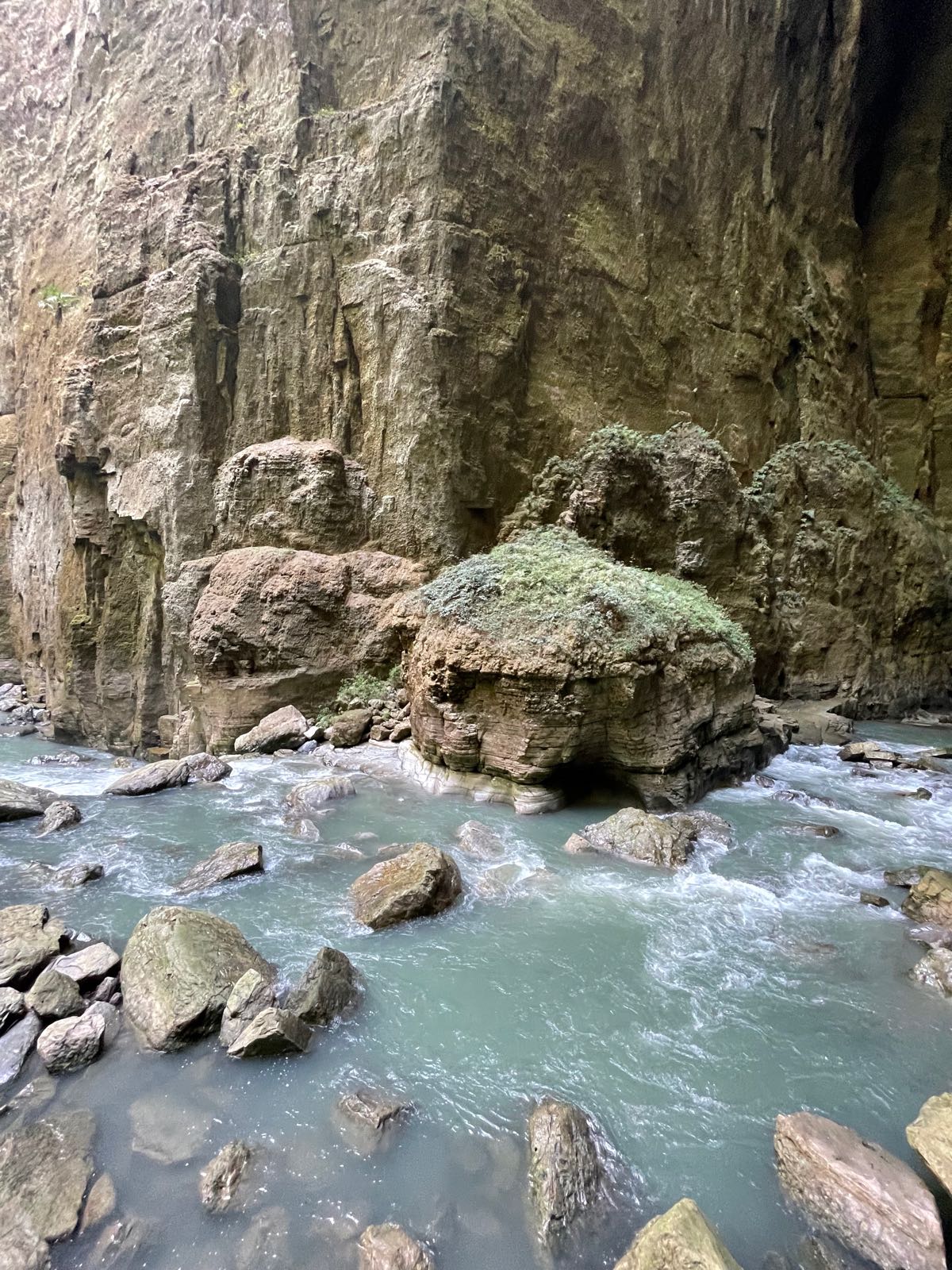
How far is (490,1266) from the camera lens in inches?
96.1

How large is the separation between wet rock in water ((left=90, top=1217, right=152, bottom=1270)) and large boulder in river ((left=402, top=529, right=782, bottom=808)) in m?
5.24

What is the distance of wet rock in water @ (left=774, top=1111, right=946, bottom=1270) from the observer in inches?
94.2

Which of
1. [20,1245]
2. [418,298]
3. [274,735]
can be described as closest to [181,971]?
[20,1245]

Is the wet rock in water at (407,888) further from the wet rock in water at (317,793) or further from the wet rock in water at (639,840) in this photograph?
the wet rock in water at (317,793)

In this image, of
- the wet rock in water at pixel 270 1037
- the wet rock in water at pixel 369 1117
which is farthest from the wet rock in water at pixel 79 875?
the wet rock in water at pixel 369 1117

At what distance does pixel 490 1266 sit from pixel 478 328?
40.8 feet

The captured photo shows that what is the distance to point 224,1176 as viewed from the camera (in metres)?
2.72

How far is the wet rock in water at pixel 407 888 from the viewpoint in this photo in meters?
4.80

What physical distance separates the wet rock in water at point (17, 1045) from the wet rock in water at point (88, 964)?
0.32 meters

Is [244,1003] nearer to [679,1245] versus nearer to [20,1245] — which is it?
[20,1245]

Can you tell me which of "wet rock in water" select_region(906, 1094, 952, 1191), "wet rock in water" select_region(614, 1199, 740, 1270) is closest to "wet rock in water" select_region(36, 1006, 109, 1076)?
"wet rock in water" select_region(614, 1199, 740, 1270)

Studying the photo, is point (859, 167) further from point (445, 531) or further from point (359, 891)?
point (359, 891)

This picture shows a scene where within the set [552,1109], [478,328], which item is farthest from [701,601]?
[552,1109]

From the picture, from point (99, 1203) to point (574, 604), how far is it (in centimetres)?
655
